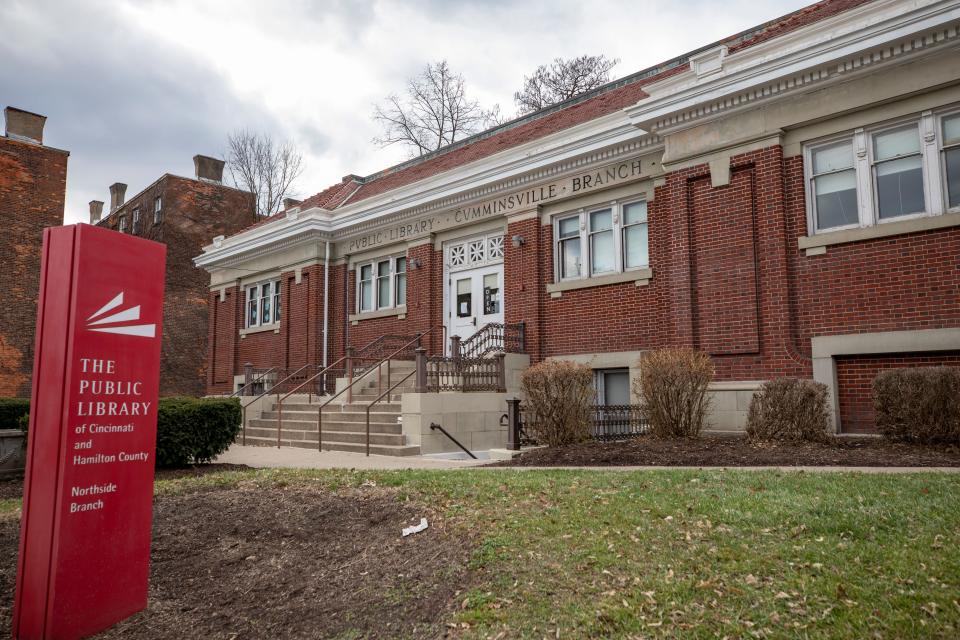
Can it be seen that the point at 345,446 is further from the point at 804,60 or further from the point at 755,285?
the point at 804,60

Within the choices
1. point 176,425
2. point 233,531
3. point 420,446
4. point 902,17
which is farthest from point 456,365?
point 902,17

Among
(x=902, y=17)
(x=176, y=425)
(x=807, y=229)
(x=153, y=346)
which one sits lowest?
(x=176, y=425)

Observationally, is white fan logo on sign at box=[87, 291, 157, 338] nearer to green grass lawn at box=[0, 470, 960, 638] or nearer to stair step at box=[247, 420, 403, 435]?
green grass lawn at box=[0, 470, 960, 638]

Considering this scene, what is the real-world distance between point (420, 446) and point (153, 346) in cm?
824

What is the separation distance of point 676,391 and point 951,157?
5364mm

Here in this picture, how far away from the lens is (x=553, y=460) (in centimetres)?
956

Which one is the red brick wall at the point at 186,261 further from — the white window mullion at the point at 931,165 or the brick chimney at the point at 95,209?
the white window mullion at the point at 931,165

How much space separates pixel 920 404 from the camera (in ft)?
28.0

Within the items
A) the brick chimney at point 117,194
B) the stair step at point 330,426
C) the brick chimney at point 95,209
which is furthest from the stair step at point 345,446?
the brick chimney at point 95,209

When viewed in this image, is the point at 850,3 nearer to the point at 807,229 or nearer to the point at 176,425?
the point at 807,229

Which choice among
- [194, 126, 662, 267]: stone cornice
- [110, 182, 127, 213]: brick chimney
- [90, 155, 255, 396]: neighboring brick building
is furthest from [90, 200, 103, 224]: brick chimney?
[194, 126, 662, 267]: stone cornice

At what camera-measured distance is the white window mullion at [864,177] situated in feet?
36.6

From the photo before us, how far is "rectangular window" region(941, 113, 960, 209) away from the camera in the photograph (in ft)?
34.2

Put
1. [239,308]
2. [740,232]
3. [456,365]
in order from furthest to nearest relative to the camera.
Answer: [239,308] → [456,365] → [740,232]
